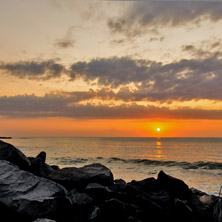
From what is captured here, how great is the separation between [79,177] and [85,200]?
1.35 metres

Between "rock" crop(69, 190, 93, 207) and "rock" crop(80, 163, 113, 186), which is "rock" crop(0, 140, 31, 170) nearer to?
"rock" crop(80, 163, 113, 186)

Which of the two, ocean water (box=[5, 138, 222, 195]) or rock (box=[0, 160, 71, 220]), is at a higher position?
rock (box=[0, 160, 71, 220])

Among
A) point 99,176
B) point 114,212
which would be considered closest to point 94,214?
point 114,212

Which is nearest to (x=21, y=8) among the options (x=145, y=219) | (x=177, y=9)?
(x=177, y=9)

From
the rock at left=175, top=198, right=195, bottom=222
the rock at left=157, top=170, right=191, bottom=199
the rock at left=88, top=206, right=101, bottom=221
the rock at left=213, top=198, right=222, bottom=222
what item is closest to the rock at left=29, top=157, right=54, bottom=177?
the rock at left=88, top=206, right=101, bottom=221

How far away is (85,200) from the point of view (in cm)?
511

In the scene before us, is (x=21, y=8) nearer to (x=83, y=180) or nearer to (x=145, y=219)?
(x=83, y=180)

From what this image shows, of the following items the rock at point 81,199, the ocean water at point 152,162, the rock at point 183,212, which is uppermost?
the rock at point 81,199

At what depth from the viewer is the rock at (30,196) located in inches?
158

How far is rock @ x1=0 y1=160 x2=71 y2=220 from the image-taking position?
402cm

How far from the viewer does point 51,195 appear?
173 inches

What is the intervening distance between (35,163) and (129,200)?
338 cm

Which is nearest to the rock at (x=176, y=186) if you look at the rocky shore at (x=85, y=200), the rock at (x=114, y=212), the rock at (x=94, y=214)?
the rocky shore at (x=85, y=200)

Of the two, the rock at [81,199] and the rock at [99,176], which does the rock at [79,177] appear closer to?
the rock at [99,176]
